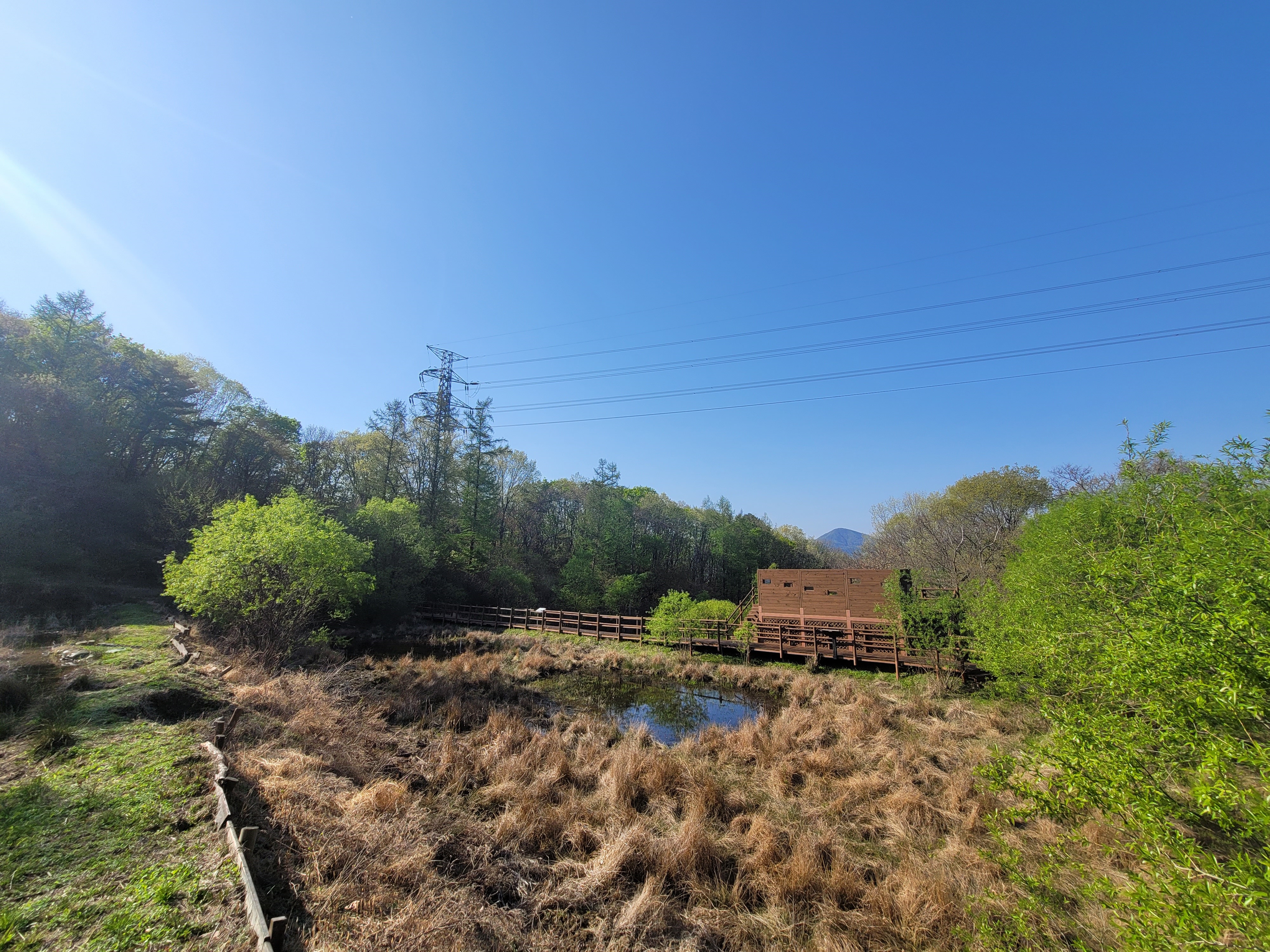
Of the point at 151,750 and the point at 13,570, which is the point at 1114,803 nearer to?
the point at 151,750

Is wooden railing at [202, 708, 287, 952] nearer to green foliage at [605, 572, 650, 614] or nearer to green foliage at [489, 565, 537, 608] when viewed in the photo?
green foliage at [489, 565, 537, 608]

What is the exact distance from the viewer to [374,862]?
471 centimetres

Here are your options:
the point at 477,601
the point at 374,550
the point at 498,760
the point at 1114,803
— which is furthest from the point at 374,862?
the point at 477,601

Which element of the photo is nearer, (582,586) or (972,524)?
(972,524)

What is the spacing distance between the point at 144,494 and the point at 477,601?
18.9m

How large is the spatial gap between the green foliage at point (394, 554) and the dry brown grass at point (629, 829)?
15667 millimetres

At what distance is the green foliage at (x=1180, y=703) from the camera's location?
2.87 m

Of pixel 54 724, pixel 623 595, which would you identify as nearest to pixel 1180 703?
pixel 54 724

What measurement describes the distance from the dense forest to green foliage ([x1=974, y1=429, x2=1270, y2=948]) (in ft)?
83.7

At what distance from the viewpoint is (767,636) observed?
18.2 meters

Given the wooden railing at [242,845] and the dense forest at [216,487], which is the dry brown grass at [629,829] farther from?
the dense forest at [216,487]

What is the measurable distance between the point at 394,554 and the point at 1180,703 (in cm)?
2877

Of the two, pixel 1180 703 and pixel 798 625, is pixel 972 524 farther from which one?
pixel 1180 703

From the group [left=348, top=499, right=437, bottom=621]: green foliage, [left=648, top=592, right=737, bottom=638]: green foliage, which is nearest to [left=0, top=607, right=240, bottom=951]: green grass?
[left=648, top=592, right=737, bottom=638]: green foliage
